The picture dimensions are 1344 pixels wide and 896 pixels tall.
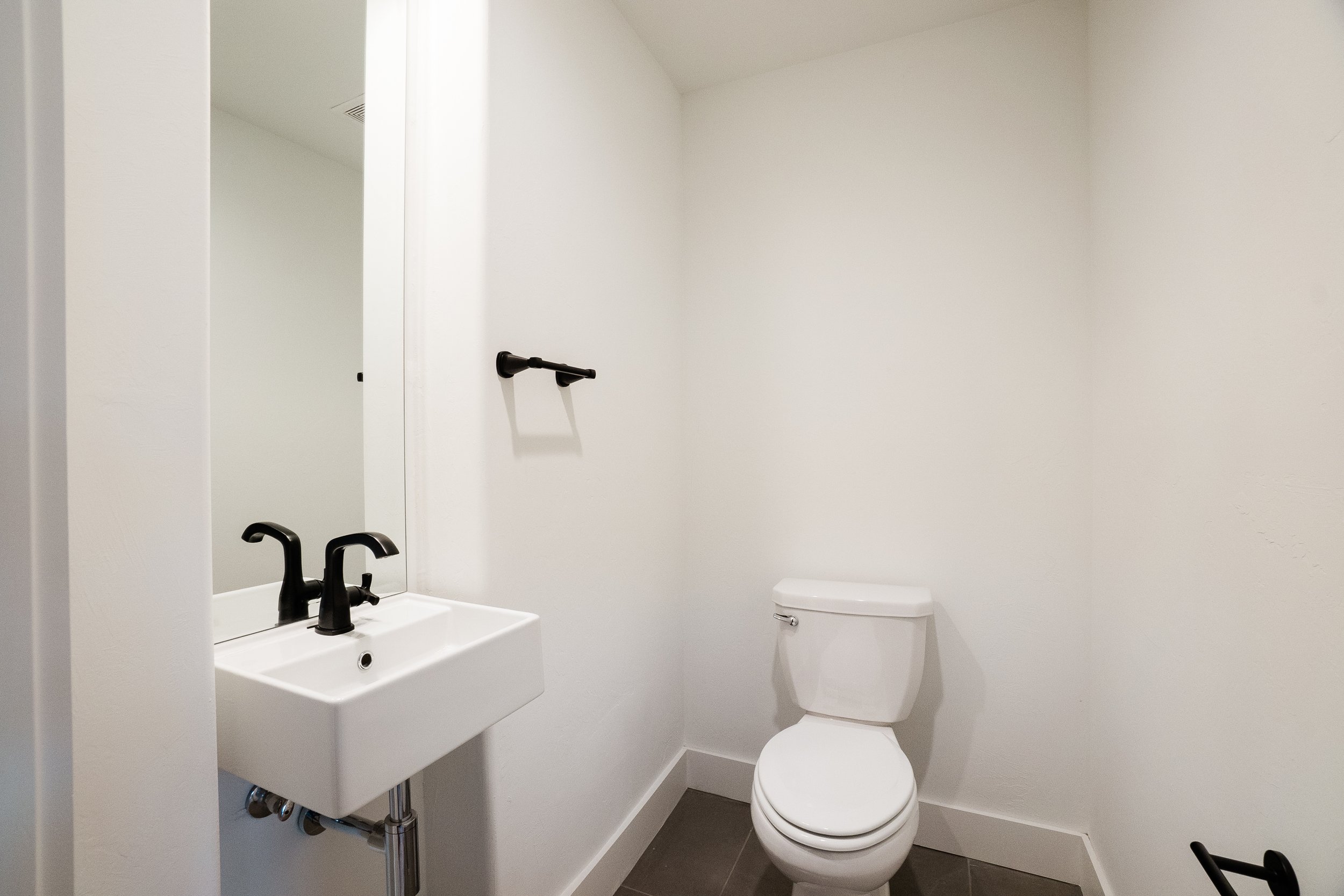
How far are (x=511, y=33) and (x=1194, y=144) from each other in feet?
4.24

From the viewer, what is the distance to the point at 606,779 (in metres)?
1.50

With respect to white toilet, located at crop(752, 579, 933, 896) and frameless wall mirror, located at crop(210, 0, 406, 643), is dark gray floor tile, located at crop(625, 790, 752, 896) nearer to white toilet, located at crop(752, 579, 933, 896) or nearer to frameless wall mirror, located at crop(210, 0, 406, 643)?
white toilet, located at crop(752, 579, 933, 896)

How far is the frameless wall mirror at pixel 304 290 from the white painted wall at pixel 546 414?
6 centimetres

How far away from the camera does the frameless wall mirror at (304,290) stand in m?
0.91

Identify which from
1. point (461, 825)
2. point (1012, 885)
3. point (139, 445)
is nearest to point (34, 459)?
point (139, 445)

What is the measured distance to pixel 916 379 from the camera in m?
1.69

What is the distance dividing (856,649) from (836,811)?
0.47m

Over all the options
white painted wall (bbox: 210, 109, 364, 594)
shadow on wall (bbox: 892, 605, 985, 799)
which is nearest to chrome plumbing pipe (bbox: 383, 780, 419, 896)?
white painted wall (bbox: 210, 109, 364, 594)

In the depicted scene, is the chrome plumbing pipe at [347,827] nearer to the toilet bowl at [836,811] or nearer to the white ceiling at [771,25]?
the toilet bowl at [836,811]

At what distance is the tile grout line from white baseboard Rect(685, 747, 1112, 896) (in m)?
0.25

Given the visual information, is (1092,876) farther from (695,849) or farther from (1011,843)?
(695,849)

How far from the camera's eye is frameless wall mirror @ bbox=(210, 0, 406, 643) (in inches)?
35.8

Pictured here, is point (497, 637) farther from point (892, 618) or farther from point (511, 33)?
point (511, 33)

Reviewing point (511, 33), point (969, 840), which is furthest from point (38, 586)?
point (969, 840)
